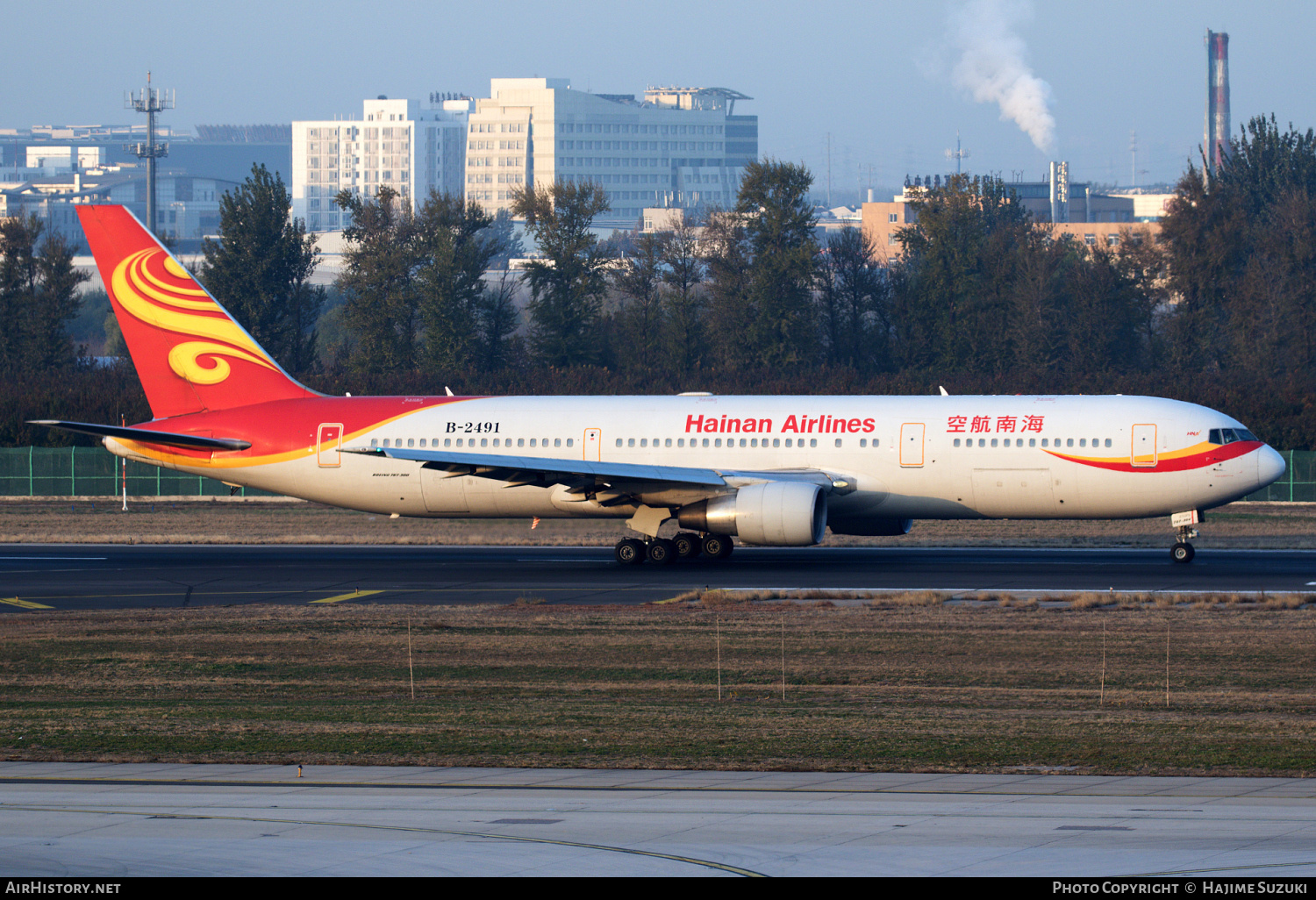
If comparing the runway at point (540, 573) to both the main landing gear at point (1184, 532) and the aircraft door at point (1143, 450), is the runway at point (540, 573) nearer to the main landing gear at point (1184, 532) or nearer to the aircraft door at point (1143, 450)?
the main landing gear at point (1184, 532)

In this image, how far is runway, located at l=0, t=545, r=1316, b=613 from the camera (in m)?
31.0

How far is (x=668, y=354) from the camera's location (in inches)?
3504

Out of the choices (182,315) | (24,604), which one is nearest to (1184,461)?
(24,604)

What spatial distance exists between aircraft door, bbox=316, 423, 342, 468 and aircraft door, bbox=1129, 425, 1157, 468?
2021 centimetres

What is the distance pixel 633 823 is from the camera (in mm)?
11320

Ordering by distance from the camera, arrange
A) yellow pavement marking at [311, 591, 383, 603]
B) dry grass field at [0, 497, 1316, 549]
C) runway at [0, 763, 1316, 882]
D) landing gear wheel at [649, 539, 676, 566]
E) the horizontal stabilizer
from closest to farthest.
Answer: runway at [0, 763, 1316, 882], yellow pavement marking at [311, 591, 383, 603], landing gear wheel at [649, 539, 676, 566], the horizontal stabilizer, dry grass field at [0, 497, 1316, 549]

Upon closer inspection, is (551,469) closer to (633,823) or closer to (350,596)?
(350,596)

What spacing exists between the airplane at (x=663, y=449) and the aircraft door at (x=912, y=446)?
0.21ft

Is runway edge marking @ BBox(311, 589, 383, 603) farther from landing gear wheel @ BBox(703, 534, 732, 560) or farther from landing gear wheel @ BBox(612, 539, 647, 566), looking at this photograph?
landing gear wheel @ BBox(703, 534, 732, 560)

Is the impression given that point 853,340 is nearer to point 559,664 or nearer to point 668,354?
point 668,354

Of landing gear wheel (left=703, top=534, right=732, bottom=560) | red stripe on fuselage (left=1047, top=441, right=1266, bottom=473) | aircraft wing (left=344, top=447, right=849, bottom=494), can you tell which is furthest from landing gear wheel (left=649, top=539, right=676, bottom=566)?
red stripe on fuselage (left=1047, top=441, right=1266, bottom=473)

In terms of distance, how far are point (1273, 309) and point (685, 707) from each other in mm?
75091
